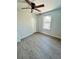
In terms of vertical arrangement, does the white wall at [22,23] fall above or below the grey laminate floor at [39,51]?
above

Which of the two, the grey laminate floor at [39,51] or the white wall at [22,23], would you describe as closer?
the grey laminate floor at [39,51]

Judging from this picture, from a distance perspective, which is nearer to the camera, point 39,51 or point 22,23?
point 39,51

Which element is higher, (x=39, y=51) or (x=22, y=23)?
(x=22, y=23)

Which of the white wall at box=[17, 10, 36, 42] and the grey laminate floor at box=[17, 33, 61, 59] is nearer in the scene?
the grey laminate floor at box=[17, 33, 61, 59]

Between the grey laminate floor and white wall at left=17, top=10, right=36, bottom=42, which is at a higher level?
white wall at left=17, top=10, right=36, bottom=42
